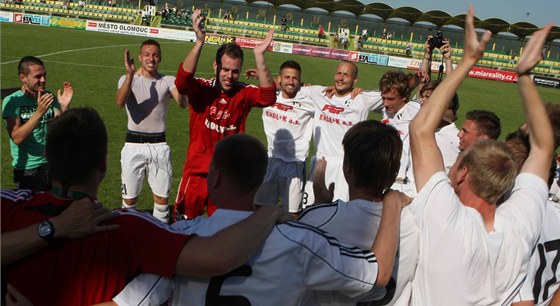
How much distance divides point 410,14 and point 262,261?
61899mm

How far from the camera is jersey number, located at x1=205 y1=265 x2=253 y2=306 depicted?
2.18 m

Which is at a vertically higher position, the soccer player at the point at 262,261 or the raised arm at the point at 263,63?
the raised arm at the point at 263,63

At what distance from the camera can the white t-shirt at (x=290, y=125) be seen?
7.18 meters

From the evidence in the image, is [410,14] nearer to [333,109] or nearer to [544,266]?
[333,109]

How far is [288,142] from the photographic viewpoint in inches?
283

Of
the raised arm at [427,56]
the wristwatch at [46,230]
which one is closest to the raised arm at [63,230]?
the wristwatch at [46,230]

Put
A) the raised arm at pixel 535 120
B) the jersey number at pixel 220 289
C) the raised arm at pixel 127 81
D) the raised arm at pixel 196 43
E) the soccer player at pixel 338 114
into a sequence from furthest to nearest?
the soccer player at pixel 338 114, the raised arm at pixel 127 81, the raised arm at pixel 196 43, the raised arm at pixel 535 120, the jersey number at pixel 220 289

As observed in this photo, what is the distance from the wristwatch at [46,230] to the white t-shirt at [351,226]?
136cm

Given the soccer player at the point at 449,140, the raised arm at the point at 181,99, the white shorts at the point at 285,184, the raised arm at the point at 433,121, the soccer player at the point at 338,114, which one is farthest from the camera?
the white shorts at the point at 285,184

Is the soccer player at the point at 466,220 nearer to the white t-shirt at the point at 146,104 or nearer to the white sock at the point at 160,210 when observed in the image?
the white sock at the point at 160,210

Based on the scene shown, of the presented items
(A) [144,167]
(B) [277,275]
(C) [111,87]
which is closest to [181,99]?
(A) [144,167]

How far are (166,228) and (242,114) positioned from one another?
11.6 feet

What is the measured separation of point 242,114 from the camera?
559 centimetres

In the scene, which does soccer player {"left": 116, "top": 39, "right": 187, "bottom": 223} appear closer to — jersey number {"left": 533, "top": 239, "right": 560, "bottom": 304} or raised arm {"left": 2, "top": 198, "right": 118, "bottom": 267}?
raised arm {"left": 2, "top": 198, "right": 118, "bottom": 267}
